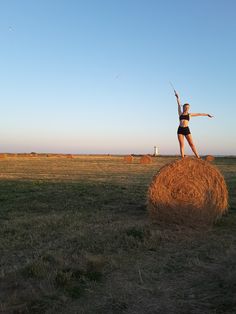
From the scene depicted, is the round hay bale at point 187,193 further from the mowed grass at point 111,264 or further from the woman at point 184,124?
the woman at point 184,124

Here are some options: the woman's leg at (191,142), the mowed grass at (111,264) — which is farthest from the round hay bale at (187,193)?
the woman's leg at (191,142)

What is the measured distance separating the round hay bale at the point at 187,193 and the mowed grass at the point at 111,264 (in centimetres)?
43

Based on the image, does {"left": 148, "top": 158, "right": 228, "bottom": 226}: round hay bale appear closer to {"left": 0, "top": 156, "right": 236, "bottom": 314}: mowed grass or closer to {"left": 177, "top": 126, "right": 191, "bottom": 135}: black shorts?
{"left": 0, "top": 156, "right": 236, "bottom": 314}: mowed grass

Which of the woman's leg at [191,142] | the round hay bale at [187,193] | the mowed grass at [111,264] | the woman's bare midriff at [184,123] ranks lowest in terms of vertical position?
the mowed grass at [111,264]

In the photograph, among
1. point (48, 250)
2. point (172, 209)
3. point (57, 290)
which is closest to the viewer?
point (57, 290)

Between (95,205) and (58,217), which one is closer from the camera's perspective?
(58,217)

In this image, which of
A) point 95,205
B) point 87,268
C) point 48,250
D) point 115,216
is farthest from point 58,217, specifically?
point 87,268

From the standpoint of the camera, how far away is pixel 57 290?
612cm

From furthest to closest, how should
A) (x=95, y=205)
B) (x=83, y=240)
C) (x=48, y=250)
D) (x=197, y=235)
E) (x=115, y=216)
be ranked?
(x=95, y=205) → (x=115, y=216) → (x=197, y=235) → (x=83, y=240) → (x=48, y=250)

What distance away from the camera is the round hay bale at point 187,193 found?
1122 centimetres

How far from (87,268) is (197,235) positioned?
12.3 ft

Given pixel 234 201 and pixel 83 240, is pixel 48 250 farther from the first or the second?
pixel 234 201

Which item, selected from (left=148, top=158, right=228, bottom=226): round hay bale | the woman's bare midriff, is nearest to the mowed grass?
(left=148, top=158, right=228, bottom=226): round hay bale

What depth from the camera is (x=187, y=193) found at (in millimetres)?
11375
